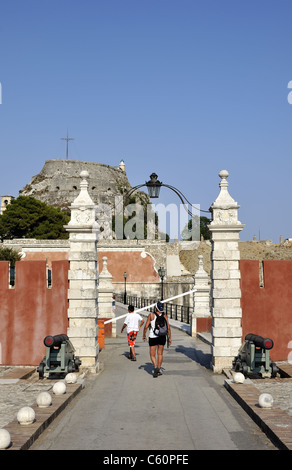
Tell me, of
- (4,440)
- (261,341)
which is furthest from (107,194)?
(4,440)

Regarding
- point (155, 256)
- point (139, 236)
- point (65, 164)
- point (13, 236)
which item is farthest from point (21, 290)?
point (65, 164)

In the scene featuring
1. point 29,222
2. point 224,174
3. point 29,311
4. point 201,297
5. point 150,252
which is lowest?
point 29,311

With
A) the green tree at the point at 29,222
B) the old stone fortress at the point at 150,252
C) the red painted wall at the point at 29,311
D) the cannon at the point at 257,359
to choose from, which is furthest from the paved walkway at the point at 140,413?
the green tree at the point at 29,222

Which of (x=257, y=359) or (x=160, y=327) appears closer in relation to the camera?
(x=257, y=359)

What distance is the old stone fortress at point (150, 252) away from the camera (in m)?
10.9

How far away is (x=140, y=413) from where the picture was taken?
7473 millimetres

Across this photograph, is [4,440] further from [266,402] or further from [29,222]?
[29,222]

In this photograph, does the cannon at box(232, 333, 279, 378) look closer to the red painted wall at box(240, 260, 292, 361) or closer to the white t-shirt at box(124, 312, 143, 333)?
the red painted wall at box(240, 260, 292, 361)

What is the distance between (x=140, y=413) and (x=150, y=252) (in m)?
50.6

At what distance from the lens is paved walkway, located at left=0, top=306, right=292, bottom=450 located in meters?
6.10

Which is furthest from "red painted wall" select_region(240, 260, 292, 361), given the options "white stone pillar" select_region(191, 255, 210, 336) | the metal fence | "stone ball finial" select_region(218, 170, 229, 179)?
the metal fence
